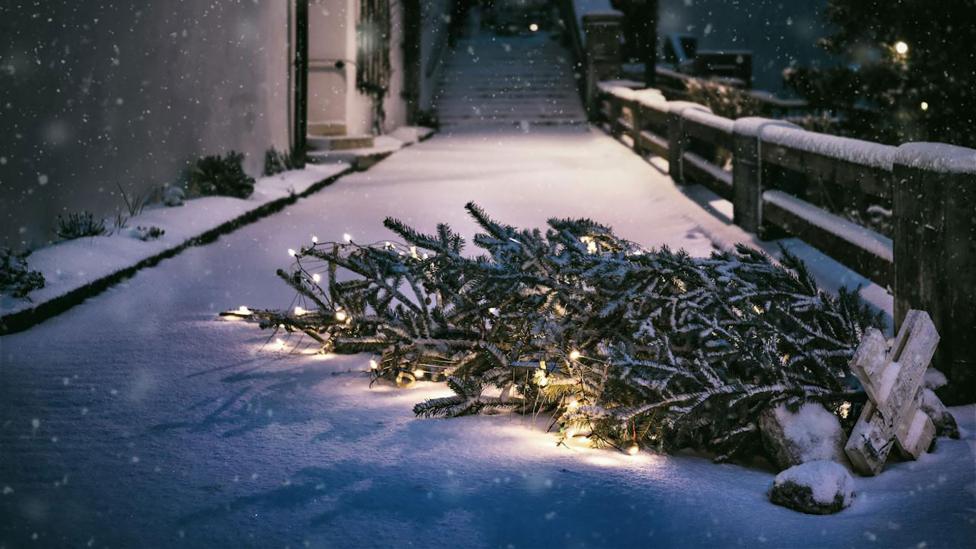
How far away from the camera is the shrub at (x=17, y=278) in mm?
5426

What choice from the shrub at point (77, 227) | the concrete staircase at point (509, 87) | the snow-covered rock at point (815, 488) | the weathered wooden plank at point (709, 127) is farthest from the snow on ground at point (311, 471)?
the concrete staircase at point (509, 87)

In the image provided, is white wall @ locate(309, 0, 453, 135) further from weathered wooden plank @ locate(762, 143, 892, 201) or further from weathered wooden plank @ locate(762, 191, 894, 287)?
weathered wooden plank @ locate(762, 191, 894, 287)

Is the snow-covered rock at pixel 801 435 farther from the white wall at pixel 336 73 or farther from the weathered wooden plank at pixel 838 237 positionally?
the white wall at pixel 336 73

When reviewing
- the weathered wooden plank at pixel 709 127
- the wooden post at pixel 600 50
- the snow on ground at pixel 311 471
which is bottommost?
the snow on ground at pixel 311 471

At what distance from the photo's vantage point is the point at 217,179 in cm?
980

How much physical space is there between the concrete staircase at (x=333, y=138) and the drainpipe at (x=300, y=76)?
1.11 metres

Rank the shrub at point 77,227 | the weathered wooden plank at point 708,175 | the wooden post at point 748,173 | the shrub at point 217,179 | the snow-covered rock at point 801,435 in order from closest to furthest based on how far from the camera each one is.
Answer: the snow-covered rock at point 801,435 → the shrub at point 77,227 → the wooden post at point 748,173 → the weathered wooden plank at point 708,175 → the shrub at point 217,179

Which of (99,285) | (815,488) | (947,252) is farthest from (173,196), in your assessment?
(815,488)

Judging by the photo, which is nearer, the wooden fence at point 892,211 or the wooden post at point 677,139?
the wooden fence at point 892,211

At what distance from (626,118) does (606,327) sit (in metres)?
13.5

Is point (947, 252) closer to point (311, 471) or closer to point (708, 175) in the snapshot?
point (311, 471)

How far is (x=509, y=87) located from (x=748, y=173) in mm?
16047

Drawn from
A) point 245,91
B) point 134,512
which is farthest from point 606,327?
point 245,91

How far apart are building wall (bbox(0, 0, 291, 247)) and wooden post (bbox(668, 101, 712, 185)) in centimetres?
481
